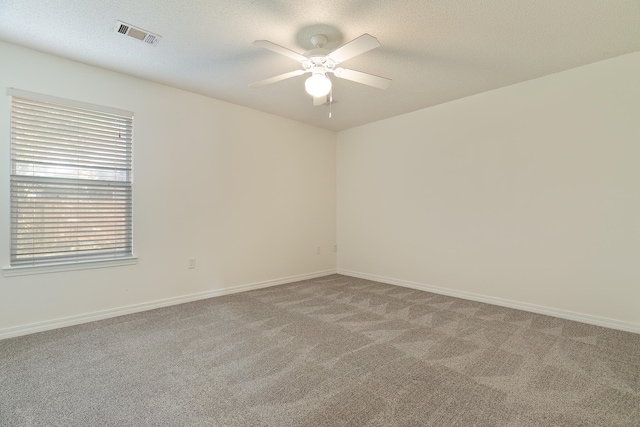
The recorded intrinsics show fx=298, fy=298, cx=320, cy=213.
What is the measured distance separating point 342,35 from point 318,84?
47cm

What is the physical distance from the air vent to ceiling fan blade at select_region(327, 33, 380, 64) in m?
1.47

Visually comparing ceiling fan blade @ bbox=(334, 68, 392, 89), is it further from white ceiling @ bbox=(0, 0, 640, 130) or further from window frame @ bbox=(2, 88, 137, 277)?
window frame @ bbox=(2, 88, 137, 277)

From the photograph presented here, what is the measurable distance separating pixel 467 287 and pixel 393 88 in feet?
8.50

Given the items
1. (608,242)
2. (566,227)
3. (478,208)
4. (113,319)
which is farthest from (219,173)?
(608,242)

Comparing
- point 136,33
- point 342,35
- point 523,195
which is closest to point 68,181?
point 136,33

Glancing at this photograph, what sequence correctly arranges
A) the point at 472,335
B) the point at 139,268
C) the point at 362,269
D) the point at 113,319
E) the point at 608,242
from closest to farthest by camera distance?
1. the point at 472,335
2. the point at 608,242
3. the point at 113,319
4. the point at 139,268
5. the point at 362,269

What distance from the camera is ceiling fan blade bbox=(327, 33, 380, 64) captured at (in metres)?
1.95


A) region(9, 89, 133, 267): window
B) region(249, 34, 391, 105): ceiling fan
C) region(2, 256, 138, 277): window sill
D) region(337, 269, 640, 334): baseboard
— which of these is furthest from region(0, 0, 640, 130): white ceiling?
region(337, 269, 640, 334): baseboard

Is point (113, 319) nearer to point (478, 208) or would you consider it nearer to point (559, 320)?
point (478, 208)

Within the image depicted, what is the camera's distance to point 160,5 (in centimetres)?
206

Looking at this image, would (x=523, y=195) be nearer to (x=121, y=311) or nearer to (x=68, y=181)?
(x=121, y=311)

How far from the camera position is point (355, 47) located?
208 cm

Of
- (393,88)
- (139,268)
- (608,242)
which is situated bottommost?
(139,268)

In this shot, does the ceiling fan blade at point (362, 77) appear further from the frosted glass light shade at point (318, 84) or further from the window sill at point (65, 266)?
the window sill at point (65, 266)
